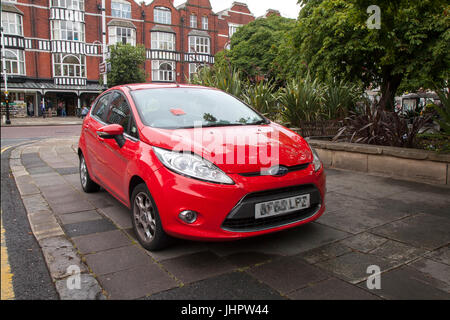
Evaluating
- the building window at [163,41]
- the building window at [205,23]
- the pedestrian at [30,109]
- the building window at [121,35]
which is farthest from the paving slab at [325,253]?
the building window at [205,23]

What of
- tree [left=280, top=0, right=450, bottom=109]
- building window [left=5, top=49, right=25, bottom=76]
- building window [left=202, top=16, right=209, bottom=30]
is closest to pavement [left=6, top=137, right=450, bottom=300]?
tree [left=280, top=0, right=450, bottom=109]

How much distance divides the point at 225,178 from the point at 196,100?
1573 mm

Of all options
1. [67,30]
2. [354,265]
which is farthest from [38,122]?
[354,265]

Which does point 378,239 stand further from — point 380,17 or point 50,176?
point 50,176

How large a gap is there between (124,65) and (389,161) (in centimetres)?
3416

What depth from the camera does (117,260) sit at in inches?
127

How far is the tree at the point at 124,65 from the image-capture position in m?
36.5

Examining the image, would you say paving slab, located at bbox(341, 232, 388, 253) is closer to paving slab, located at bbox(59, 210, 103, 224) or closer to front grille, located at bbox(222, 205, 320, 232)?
front grille, located at bbox(222, 205, 320, 232)

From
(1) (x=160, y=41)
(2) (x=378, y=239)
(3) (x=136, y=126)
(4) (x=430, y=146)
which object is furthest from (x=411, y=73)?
(1) (x=160, y=41)

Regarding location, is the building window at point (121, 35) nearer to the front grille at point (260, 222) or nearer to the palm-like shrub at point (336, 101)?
the palm-like shrub at point (336, 101)

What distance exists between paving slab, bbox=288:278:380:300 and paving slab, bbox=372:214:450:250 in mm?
1121

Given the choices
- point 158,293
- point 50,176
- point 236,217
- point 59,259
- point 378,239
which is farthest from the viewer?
point 50,176

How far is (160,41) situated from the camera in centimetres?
4741

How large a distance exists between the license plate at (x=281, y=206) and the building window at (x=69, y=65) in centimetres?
4405
